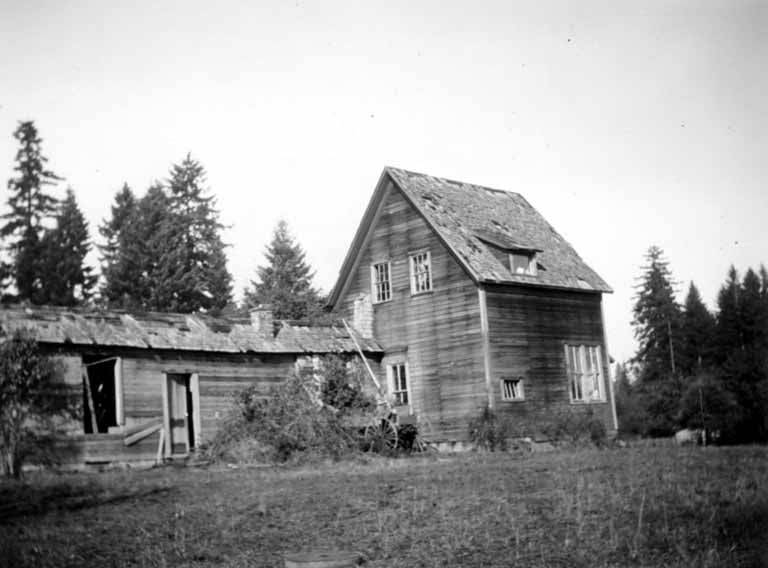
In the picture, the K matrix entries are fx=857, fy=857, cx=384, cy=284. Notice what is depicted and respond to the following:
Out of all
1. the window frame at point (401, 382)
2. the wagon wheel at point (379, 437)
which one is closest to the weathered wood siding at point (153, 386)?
the window frame at point (401, 382)

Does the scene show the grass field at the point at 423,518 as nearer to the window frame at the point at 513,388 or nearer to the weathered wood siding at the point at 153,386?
the weathered wood siding at the point at 153,386

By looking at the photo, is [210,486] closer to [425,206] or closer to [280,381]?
[280,381]

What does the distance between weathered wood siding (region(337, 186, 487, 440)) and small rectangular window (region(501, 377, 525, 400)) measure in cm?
93

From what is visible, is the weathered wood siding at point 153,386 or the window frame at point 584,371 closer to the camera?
the weathered wood siding at point 153,386

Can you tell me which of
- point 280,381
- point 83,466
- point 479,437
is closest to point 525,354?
point 479,437

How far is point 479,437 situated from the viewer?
89.7 ft

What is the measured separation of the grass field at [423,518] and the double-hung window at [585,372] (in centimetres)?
1318

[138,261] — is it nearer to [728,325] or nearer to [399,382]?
[399,382]

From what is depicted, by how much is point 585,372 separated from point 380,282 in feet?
27.3

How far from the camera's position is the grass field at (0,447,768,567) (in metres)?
9.37

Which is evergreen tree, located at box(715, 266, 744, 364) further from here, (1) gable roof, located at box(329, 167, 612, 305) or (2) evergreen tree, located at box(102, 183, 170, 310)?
(2) evergreen tree, located at box(102, 183, 170, 310)

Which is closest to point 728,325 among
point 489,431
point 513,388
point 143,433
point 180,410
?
point 513,388

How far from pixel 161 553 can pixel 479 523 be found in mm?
3917

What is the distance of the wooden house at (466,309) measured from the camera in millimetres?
28594
